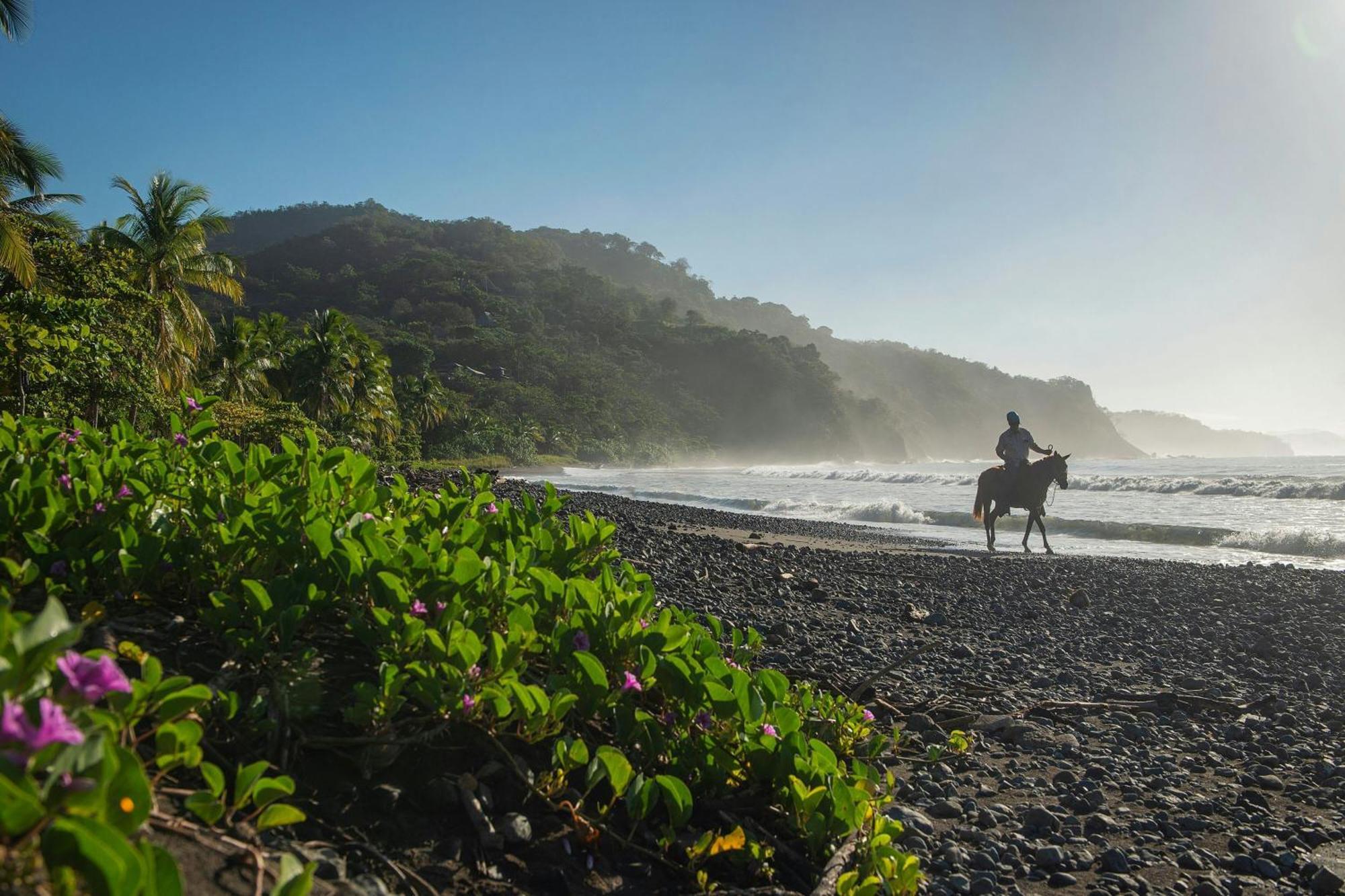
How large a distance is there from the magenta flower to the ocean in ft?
51.0

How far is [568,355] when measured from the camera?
95.6 metres

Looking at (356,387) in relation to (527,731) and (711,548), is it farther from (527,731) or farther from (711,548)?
(527,731)

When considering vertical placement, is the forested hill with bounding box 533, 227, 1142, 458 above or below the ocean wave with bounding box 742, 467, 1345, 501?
above

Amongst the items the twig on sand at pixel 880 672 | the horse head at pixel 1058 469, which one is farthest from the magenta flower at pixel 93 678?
the horse head at pixel 1058 469

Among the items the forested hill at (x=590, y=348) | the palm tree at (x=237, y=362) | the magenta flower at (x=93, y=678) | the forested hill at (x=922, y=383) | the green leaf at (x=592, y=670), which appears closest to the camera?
the magenta flower at (x=93, y=678)

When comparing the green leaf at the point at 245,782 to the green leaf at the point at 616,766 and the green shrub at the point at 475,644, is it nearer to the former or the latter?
the green shrub at the point at 475,644

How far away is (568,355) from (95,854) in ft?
316

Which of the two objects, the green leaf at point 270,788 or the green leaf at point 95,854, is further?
the green leaf at point 270,788

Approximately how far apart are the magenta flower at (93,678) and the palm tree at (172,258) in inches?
975

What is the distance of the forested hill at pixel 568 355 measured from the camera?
77062 millimetres

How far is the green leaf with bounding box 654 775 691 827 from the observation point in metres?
1.81

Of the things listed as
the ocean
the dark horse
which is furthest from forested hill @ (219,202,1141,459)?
the dark horse

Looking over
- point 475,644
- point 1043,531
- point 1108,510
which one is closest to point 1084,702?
point 475,644

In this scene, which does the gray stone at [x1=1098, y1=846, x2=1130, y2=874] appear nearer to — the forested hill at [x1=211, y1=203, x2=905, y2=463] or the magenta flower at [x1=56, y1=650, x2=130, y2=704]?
the magenta flower at [x1=56, y1=650, x2=130, y2=704]
